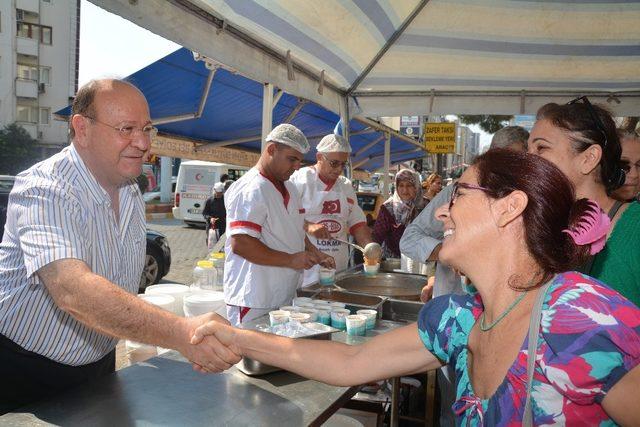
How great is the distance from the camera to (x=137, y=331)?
1.66 metres

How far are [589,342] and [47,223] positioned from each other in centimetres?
168

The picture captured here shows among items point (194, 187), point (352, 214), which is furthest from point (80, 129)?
point (194, 187)

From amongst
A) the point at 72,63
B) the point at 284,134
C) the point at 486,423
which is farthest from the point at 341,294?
the point at 72,63

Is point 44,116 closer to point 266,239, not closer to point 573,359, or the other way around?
point 266,239

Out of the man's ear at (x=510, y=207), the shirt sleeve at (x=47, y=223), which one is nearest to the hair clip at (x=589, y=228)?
the man's ear at (x=510, y=207)

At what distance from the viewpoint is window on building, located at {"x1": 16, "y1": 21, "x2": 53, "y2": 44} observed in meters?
36.1

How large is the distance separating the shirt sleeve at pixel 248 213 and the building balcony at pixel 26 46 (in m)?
41.1

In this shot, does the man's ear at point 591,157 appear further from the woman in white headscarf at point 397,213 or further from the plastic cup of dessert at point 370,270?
the woman in white headscarf at point 397,213

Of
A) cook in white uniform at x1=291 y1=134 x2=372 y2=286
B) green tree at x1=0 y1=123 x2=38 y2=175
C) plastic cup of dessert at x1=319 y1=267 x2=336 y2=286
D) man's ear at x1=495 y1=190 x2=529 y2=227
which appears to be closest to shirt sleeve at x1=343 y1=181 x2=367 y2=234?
cook in white uniform at x1=291 y1=134 x2=372 y2=286

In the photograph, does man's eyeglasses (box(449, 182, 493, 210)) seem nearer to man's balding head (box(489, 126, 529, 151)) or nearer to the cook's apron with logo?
man's balding head (box(489, 126, 529, 151))

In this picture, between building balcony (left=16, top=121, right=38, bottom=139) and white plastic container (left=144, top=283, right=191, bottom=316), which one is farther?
building balcony (left=16, top=121, right=38, bottom=139)

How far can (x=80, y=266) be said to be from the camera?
5.45ft

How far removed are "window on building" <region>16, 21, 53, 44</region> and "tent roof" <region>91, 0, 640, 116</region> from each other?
4013 cm

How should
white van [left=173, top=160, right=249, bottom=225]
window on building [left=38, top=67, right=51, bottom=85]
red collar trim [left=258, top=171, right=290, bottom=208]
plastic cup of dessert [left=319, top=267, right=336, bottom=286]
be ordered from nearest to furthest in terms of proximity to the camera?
plastic cup of dessert [left=319, top=267, right=336, bottom=286], red collar trim [left=258, top=171, right=290, bottom=208], white van [left=173, top=160, right=249, bottom=225], window on building [left=38, top=67, right=51, bottom=85]
